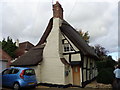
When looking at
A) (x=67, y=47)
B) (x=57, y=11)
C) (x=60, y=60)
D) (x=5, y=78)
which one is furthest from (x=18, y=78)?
(x=57, y=11)

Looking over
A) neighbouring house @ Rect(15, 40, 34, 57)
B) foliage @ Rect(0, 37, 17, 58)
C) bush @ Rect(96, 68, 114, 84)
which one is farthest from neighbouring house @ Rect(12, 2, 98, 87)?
neighbouring house @ Rect(15, 40, 34, 57)

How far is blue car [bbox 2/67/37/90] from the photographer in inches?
351

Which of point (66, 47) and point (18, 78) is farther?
point (66, 47)

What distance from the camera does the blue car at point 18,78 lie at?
8913 mm

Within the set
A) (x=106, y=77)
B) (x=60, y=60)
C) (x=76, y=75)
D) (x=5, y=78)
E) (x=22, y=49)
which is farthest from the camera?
(x=22, y=49)

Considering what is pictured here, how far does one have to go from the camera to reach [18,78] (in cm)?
900

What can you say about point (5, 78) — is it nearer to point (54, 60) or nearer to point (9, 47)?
point (54, 60)

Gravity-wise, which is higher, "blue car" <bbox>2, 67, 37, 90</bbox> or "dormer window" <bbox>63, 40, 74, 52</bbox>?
"dormer window" <bbox>63, 40, 74, 52</bbox>

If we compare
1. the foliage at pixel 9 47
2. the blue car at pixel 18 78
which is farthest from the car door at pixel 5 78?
the foliage at pixel 9 47

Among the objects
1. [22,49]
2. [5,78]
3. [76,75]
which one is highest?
[22,49]

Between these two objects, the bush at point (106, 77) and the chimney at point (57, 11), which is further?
the chimney at point (57, 11)

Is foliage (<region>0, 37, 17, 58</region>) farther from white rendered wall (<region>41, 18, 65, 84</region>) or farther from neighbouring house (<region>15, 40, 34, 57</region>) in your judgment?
white rendered wall (<region>41, 18, 65, 84</region>)

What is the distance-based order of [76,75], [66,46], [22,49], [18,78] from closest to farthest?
[18,78] → [76,75] → [66,46] → [22,49]

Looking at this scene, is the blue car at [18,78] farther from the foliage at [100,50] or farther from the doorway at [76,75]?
the foliage at [100,50]
